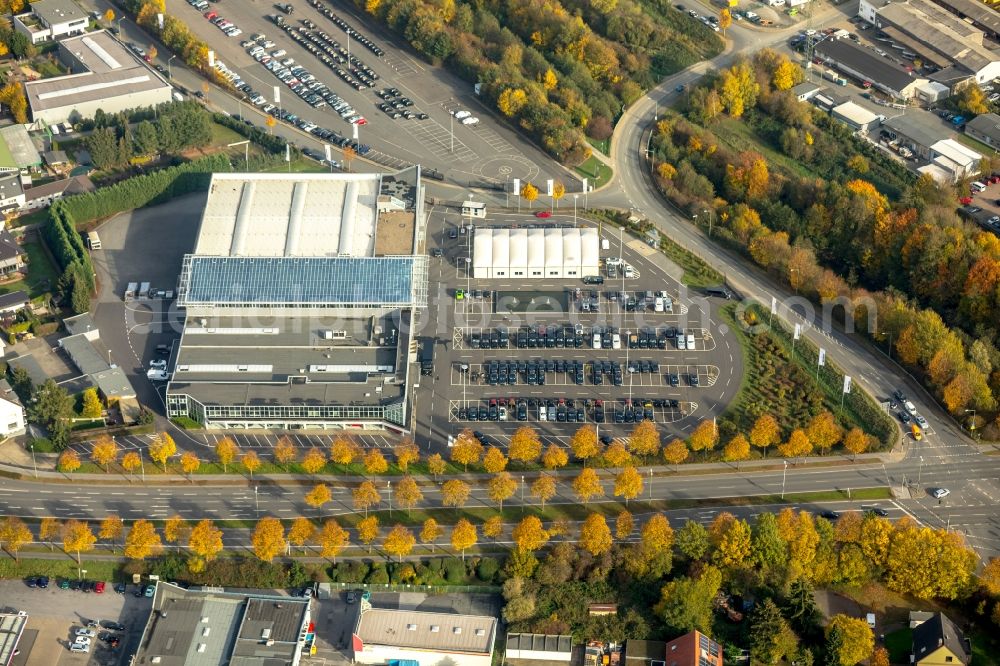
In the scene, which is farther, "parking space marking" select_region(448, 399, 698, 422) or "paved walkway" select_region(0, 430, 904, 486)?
"parking space marking" select_region(448, 399, 698, 422)

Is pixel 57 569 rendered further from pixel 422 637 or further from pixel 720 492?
pixel 720 492

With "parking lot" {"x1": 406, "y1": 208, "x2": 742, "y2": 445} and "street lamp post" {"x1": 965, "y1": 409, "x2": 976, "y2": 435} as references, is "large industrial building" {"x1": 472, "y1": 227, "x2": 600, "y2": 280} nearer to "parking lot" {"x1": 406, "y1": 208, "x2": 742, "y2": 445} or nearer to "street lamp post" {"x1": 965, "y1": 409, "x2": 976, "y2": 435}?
"parking lot" {"x1": 406, "y1": 208, "x2": 742, "y2": 445}

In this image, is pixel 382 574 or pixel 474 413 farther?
pixel 474 413

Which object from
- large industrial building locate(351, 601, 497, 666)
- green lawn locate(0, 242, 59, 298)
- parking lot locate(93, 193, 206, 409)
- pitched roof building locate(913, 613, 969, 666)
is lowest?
green lawn locate(0, 242, 59, 298)

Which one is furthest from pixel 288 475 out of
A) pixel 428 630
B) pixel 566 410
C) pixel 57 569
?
pixel 566 410

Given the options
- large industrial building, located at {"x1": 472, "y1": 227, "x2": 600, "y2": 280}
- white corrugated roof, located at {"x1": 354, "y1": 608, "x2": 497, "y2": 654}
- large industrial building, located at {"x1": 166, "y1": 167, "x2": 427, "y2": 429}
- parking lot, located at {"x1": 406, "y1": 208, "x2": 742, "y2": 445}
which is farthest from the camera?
large industrial building, located at {"x1": 472, "y1": 227, "x2": 600, "y2": 280}

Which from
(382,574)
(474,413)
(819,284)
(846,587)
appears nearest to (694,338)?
(819,284)

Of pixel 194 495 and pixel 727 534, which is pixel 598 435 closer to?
pixel 727 534

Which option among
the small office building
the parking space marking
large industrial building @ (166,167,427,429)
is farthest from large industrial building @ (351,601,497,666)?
the small office building
